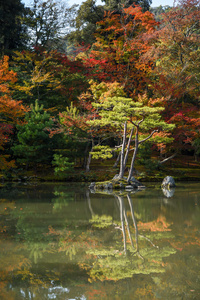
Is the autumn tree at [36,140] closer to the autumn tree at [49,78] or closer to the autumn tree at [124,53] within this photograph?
the autumn tree at [49,78]

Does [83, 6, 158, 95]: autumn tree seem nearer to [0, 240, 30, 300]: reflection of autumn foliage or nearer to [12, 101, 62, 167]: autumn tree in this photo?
[12, 101, 62, 167]: autumn tree

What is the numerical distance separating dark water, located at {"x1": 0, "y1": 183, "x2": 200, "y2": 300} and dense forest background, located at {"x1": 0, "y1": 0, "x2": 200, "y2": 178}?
9.12m

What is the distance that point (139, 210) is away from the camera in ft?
28.3

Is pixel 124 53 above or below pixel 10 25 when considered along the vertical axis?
below

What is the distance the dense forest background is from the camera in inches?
749

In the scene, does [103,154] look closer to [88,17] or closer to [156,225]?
[156,225]

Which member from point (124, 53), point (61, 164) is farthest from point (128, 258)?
point (124, 53)

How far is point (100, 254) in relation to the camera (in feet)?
15.1

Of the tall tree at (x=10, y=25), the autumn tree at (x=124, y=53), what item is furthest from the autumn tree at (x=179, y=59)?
the tall tree at (x=10, y=25)

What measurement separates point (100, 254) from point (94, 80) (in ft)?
63.6

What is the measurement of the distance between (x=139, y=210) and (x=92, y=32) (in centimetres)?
2033

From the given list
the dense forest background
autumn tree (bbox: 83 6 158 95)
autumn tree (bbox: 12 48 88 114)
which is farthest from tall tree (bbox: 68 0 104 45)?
autumn tree (bbox: 12 48 88 114)

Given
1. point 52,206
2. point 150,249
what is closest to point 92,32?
point 52,206

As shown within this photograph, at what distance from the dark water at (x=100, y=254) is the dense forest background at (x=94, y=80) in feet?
29.9
